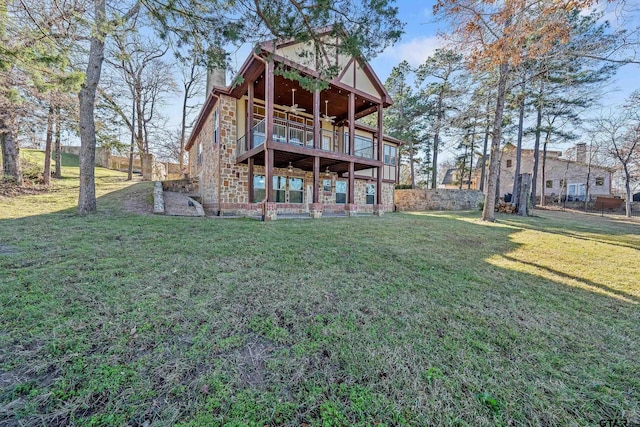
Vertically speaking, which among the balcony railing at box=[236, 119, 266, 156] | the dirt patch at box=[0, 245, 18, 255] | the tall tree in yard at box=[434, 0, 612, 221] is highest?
the tall tree in yard at box=[434, 0, 612, 221]

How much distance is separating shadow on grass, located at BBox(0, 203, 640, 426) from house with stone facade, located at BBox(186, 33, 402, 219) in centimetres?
587

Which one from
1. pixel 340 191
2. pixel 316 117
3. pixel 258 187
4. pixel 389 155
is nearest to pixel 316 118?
pixel 316 117

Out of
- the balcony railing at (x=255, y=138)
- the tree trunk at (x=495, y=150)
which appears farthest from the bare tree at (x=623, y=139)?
the balcony railing at (x=255, y=138)

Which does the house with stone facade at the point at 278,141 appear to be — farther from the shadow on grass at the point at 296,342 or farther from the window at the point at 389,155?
the shadow on grass at the point at 296,342

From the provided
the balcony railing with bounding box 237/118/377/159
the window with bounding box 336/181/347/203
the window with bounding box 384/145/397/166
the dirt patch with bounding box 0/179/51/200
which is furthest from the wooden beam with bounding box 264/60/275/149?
the window with bounding box 384/145/397/166

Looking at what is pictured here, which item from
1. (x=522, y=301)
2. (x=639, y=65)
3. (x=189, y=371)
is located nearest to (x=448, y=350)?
(x=522, y=301)

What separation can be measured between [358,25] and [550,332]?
5.30 meters

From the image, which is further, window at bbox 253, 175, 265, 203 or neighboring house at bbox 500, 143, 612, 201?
neighboring house at bbox 500, 143, 612, 201

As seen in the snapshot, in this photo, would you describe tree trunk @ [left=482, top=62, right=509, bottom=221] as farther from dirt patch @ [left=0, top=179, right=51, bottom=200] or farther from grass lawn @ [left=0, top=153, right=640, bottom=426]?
dirt patch @ [left=0, top=179, right=51, bottom=200]

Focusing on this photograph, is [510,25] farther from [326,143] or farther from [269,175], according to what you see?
[326,143]

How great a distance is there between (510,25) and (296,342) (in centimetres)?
1042

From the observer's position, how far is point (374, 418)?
1580 millimetres

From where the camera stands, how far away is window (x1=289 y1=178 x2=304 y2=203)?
13.5 metres

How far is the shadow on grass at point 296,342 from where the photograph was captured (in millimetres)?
1618
